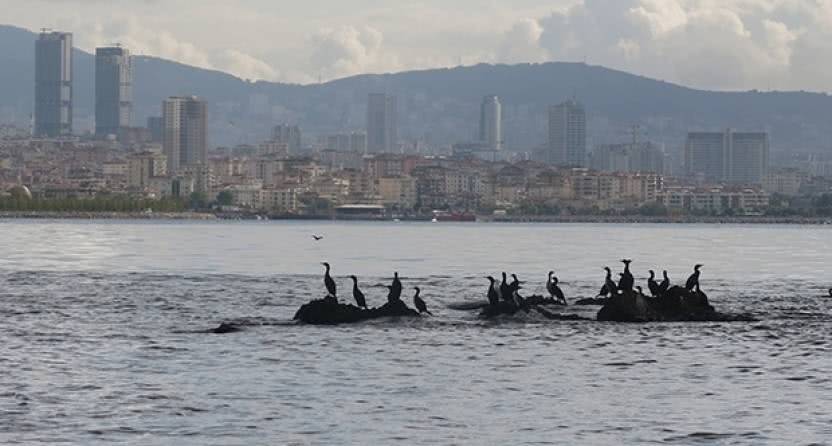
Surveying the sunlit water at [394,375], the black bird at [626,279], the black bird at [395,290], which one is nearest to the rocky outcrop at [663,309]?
the black bird at [626,279]

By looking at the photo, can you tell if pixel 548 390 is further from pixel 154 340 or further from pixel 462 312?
pixel 462 312

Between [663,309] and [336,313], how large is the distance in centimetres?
878

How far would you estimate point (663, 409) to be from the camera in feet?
102

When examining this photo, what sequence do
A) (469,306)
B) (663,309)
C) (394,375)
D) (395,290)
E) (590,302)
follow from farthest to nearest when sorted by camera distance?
(590,302)
(469,306)
(663,309)
(395,290)
(394,375)

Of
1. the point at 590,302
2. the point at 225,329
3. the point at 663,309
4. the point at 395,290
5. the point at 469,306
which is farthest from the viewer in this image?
the point at 590,302

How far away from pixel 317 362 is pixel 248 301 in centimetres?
2088

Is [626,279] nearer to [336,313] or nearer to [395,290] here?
[395,290]

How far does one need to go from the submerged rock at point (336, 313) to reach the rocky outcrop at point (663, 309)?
539cm

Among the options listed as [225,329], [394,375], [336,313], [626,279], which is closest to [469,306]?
[626,279]

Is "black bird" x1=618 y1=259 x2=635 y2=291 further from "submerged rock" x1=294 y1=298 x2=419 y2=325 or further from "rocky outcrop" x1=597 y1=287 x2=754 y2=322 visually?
"submerged rock" x1=294 y1=298 x2=419 y2=325

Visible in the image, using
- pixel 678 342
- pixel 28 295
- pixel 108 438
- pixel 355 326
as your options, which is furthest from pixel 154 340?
pixel 28 295

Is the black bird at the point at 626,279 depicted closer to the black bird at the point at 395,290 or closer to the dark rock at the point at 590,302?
the black bird at the point at 395,290

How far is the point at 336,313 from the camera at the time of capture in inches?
1805

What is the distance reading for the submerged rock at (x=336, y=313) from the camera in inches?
1794
